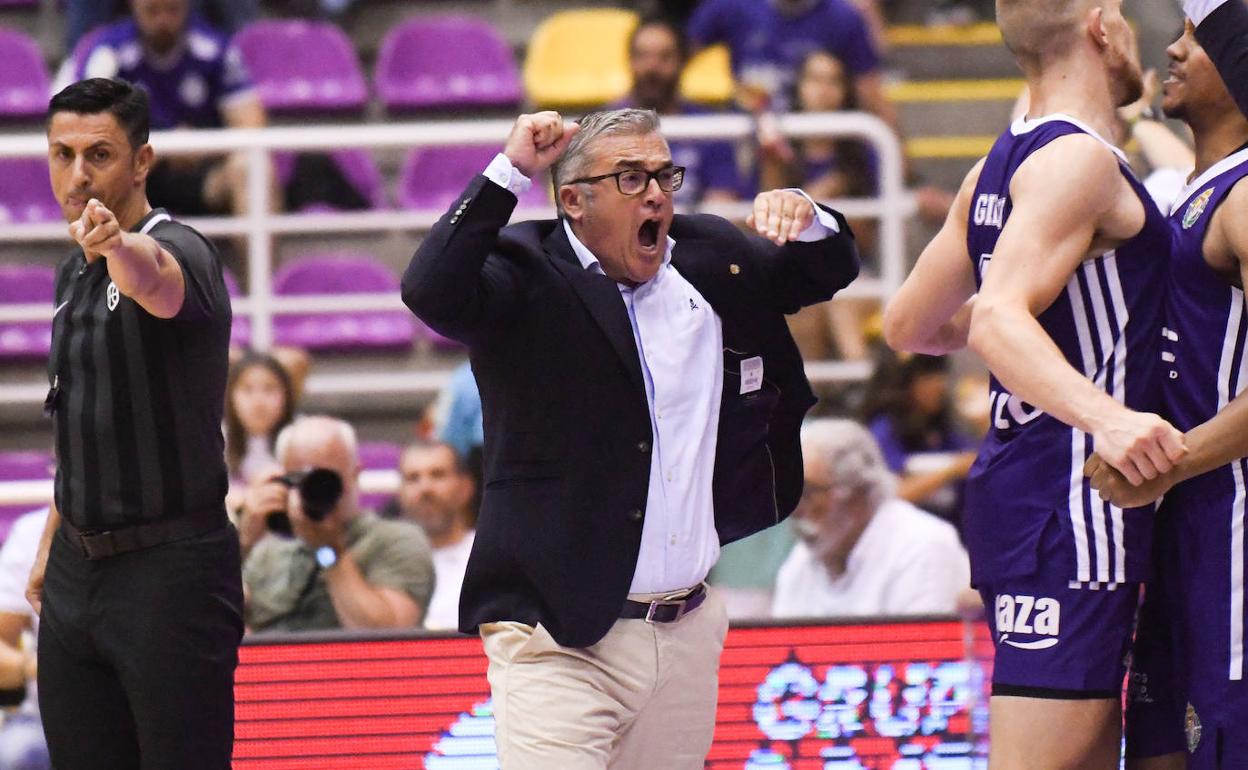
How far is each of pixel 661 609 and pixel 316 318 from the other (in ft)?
19.7

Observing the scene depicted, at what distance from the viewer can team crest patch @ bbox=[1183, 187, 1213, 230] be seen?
3.89 metres

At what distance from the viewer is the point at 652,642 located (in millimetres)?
4090

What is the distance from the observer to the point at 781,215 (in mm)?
4141

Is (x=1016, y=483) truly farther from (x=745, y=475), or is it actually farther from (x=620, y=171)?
(x=620, y=171)

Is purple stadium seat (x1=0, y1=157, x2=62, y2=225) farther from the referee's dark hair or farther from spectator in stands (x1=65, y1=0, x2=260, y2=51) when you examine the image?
the referee's dark hair

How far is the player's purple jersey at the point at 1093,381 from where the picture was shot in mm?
3865

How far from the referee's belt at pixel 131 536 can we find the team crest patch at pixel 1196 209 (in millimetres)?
2284

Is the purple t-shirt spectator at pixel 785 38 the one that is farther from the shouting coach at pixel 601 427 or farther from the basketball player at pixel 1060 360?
the basketball player at pixel 1060 360

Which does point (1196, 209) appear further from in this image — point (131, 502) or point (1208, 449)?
point (131, 502)

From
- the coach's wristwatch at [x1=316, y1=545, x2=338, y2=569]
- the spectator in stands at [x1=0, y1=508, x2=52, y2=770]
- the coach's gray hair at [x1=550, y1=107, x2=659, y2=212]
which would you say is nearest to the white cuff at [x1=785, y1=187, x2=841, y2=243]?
the coach's gray hair at [x1=550, y1=107, x2=659, y2=212]

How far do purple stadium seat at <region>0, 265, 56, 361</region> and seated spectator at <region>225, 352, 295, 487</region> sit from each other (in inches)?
87.8

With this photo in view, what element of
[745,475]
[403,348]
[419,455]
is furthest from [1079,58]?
[403,348]

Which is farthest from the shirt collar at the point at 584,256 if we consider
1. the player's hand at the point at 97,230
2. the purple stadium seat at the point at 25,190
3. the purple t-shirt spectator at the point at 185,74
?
the purple stadium seat at the point at 25,190

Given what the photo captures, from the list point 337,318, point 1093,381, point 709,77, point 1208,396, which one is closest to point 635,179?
point 1093,381
